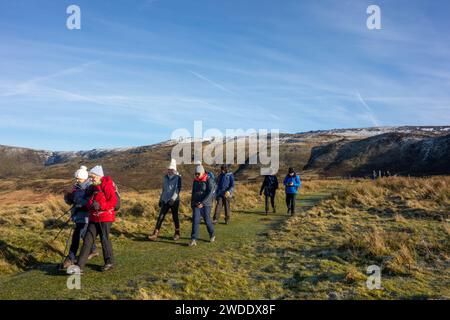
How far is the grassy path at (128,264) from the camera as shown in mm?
6637

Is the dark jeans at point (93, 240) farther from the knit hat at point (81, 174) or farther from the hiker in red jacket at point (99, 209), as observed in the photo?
the knit hat at point (81, 174)

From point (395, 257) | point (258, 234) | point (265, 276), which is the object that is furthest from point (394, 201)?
point (265, 276)

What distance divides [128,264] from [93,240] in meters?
1.14

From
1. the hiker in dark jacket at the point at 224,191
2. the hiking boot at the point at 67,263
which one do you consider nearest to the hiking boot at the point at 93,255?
the hiking boot at the point at 67,263

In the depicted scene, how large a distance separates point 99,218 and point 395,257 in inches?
251

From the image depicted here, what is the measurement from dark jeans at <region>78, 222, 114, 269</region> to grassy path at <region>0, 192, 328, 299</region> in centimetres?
30

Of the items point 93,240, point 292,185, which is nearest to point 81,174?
point 93,240

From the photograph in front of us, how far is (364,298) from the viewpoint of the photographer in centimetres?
644

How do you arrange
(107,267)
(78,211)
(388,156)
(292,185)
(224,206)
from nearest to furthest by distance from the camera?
1. (107,267)
2. (78,211)
3. (224,206)
4. (292,185)
5. (388,156)

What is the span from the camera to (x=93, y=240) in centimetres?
770

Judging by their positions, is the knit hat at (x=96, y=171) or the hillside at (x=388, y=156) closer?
the knit hat at (x=96, y=171)

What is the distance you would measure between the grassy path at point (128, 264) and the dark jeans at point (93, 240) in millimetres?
300

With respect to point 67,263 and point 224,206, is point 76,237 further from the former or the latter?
point 224,206
